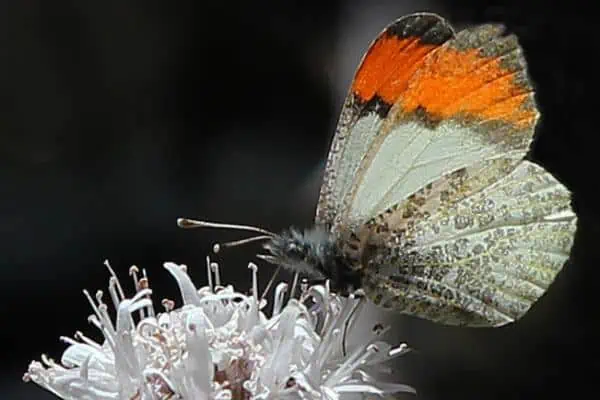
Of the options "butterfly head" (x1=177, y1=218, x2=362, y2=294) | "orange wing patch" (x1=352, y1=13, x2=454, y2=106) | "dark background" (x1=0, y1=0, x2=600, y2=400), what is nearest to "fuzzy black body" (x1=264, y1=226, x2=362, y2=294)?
"butterfly head" (x1=177, y1=218, x2=362, y2=294)

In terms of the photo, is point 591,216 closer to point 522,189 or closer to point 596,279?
point 596,279

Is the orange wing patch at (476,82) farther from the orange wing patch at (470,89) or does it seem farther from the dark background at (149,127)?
the dark background at (149,127)

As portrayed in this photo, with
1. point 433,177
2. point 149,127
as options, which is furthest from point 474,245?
point 149,127

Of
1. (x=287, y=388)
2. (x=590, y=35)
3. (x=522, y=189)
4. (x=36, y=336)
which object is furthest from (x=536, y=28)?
(x=287, y=388)

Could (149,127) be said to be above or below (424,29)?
below

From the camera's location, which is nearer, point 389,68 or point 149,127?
point 389,68

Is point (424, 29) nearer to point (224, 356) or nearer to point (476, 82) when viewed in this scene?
point (476, 82)

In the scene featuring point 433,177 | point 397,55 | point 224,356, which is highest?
point 397,55
